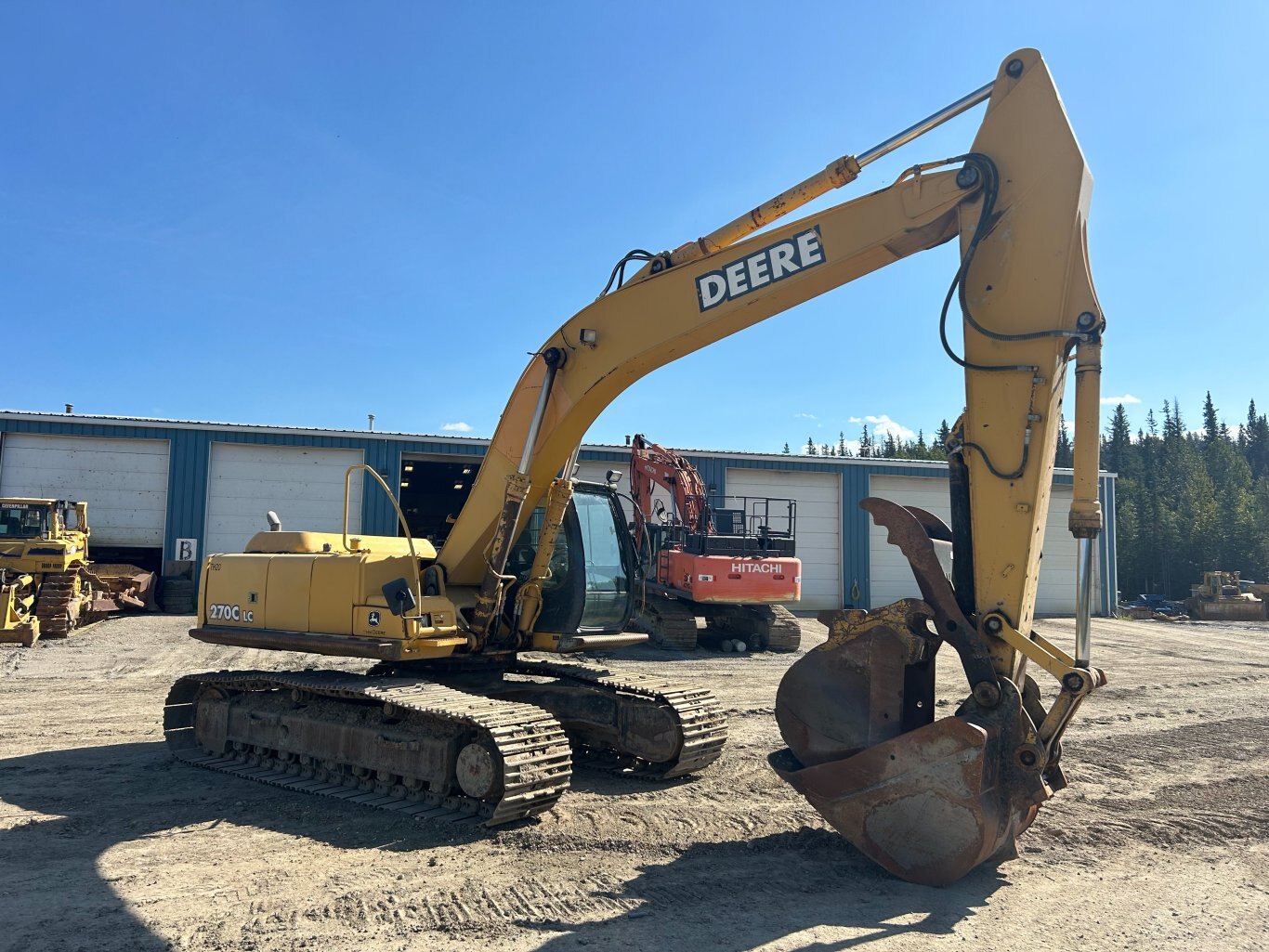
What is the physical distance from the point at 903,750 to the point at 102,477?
70.9ft

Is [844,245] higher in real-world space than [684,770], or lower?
higher

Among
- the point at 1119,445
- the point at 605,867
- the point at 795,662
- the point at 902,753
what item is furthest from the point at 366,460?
the point at 1119,445

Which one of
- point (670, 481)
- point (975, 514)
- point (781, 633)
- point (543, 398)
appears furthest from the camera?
point (670, 481)

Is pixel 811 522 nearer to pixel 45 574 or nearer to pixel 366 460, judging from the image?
pixel 366 460

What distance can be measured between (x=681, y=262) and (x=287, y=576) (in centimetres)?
431

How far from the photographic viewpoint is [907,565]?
2592 centimetres

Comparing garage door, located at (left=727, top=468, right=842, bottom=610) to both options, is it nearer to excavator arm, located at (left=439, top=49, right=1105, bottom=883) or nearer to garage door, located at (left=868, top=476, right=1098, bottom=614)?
garage door, located at (left=868, top=476, right=1098, bottom=614)

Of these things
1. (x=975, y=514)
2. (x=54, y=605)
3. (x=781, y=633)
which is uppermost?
(x=975, y=514)

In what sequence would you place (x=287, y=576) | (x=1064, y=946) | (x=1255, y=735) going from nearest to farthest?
(x=1064, y=946), (x=287, y=576), (x=1255, y=735)

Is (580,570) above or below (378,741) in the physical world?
above

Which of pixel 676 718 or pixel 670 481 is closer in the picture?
pixel 676 718

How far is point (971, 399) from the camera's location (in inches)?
203

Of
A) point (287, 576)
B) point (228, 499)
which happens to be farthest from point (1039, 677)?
point (228, 499)

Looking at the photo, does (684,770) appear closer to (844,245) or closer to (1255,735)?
(844,245)
